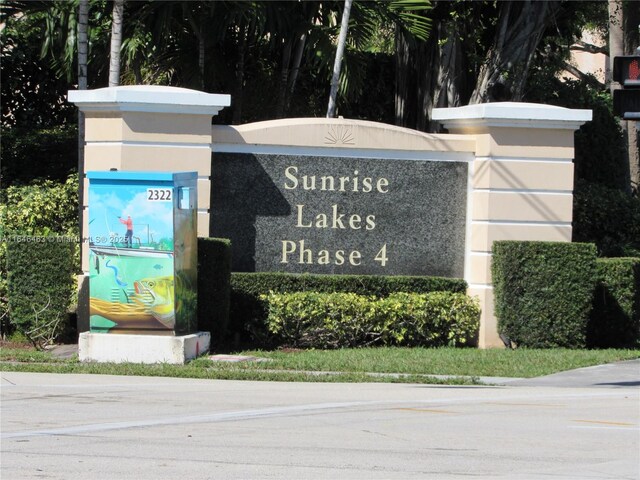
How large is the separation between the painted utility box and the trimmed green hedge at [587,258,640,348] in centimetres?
630

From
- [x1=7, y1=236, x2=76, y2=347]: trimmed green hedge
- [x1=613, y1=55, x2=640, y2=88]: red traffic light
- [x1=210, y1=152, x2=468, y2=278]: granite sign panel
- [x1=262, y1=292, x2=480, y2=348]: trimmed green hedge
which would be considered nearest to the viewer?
[x1=613, y1=55, x2=640, y2=88]: red traffic light

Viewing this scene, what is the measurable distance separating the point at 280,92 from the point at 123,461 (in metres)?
13.6

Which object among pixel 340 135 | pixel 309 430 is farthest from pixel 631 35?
pixel 309 430

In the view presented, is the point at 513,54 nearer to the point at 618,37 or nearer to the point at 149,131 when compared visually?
the point at 618,37

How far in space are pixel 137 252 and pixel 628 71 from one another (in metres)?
6.11

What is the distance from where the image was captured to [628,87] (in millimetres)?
10969

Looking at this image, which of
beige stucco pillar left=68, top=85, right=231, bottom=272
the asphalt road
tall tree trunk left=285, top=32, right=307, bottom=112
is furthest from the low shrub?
beige stucco pillar left=68, top=85, right=231, bottom=272

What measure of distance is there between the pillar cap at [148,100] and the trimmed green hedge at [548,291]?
4657 millimetres

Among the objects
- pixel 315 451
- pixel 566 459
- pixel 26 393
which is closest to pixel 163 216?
pixel 26 393

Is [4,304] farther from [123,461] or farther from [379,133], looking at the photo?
[123,461]

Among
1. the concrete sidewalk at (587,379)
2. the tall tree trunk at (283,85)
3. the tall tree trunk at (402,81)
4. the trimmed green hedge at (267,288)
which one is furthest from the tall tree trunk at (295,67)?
the concrete sidewalk at (587,379)

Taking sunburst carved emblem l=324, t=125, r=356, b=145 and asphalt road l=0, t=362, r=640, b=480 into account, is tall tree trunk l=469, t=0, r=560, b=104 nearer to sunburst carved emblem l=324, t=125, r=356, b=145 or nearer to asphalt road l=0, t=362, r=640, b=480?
sunburst carved emblem l=324, t=125, r=356, b=145

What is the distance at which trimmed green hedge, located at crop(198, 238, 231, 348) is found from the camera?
14.2m

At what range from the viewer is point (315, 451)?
8.05 meters
